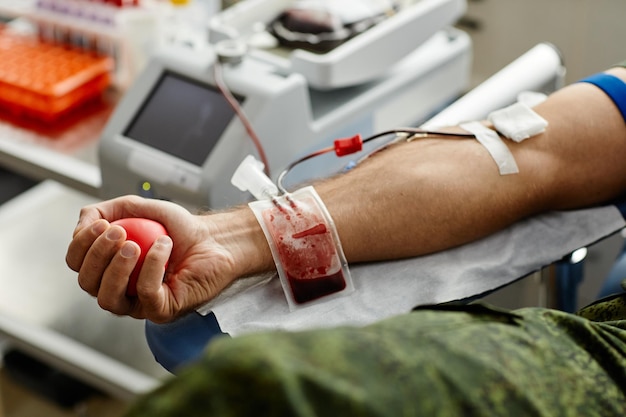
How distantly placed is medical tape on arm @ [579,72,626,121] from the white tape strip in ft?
0.63

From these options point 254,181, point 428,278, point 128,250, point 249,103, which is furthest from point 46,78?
point 428,278

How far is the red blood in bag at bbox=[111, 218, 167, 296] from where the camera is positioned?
1.01m

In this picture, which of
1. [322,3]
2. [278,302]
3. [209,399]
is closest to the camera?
[209,399]

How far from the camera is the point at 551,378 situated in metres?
0.74

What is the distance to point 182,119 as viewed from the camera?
1.45 metres

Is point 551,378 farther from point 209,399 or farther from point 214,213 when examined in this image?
point 214,213

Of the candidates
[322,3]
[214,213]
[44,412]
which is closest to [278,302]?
[214,213]

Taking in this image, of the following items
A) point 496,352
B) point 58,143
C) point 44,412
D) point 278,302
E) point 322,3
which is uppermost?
point 496,352

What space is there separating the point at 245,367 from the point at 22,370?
177cm

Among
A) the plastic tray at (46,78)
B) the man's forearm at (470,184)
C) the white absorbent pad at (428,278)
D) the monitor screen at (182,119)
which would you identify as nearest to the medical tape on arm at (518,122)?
the man's forearm at (470,184)

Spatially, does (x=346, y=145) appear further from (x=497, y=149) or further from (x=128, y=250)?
(x=128, y=250)

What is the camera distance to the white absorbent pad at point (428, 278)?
3.41ft

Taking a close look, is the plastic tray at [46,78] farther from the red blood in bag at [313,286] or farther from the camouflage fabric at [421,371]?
the camouflage fabric at [421,371]

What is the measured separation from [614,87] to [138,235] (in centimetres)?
74
